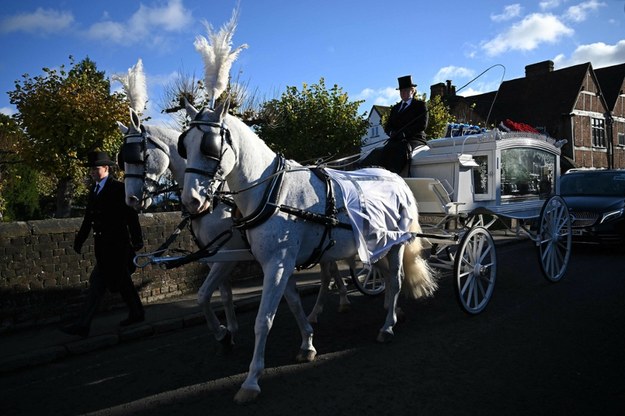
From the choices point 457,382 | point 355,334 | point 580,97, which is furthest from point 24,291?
point 580,97

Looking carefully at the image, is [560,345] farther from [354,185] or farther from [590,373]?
[354,185]

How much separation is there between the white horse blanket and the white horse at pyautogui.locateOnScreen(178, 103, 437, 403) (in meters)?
0.07

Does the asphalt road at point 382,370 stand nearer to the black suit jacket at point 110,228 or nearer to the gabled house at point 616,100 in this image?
the black suit jacket at point 110,228

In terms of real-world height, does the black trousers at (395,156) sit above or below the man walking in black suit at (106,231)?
above

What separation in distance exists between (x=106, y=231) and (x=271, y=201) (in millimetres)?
2808

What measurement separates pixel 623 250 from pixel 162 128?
1038cm

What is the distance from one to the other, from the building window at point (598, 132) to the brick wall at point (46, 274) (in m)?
38.7

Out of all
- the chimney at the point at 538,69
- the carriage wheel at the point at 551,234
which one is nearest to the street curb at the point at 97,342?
the carriage wheel at the point at 551,234

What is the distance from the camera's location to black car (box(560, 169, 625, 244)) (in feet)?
Answer: 32.3

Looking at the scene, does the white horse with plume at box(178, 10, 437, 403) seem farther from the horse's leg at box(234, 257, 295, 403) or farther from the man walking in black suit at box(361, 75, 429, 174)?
the man walking in black suit at box(361, 75, 429, 174)

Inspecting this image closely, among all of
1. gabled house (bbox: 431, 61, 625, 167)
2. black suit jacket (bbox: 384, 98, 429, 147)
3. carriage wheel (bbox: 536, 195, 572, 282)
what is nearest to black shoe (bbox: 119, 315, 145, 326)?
black suit jacket (bbox: 384, 98, 429, 147)

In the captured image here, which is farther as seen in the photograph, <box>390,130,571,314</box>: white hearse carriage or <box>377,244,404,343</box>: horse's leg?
<box>390,130,571,314</box>: white hearse carriage

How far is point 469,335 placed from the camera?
4902 mm

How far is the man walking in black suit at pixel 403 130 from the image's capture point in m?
6.09
